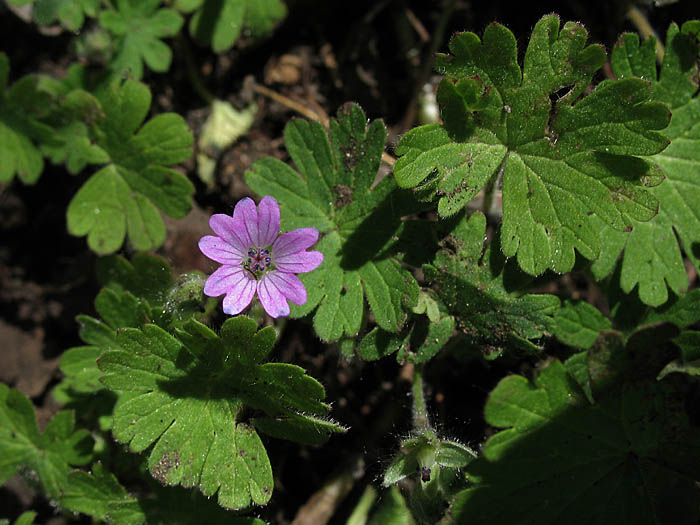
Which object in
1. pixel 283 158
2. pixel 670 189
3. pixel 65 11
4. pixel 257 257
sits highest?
pixel 65 11

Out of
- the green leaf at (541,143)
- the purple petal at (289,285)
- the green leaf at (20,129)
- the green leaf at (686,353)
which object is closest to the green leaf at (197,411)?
the purple petal at (289,285)

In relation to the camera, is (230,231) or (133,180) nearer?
(230,231)

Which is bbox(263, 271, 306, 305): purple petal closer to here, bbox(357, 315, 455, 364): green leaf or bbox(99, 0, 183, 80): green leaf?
bbox(357, 315, 455, 364): green leaf

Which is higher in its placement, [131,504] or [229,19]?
[229,19]

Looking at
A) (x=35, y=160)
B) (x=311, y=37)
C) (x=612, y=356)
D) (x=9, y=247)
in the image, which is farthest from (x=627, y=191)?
(x=9, y=247)

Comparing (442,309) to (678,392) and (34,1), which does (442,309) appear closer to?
(678,392)

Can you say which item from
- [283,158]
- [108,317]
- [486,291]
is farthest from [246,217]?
[283,158]

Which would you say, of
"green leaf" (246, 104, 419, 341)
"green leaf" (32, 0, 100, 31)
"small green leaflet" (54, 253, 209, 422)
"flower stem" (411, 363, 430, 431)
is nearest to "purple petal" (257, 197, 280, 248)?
"green leaf" (246, 104, 419, 341)

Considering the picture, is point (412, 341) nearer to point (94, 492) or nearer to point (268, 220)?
point (268, 220)

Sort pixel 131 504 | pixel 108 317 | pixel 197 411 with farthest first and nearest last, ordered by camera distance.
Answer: pixel 108 317, pixel 131 504, pixel 197 411
